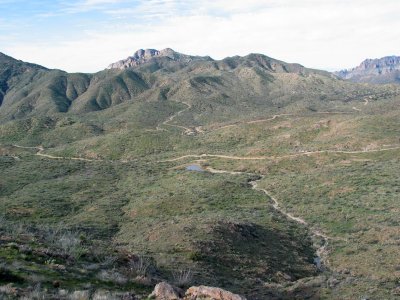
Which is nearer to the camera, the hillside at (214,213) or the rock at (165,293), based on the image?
the rock at (165,293)

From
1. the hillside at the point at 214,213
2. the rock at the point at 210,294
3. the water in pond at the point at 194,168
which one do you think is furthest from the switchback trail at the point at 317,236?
the water in pond at the point at 194,168

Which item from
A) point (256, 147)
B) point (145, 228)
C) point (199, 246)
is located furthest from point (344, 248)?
point (256, 147)

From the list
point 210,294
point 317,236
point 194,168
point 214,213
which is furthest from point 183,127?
point 210,294

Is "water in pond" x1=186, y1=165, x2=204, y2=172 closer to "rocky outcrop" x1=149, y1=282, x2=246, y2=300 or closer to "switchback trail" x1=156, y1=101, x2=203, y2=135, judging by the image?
"switchback trail" x1=156, y1=101, x2=203, y2=135

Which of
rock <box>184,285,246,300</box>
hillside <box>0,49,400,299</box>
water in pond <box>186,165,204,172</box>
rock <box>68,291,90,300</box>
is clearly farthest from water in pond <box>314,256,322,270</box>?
water in pond <box>186,165,204,172</box>

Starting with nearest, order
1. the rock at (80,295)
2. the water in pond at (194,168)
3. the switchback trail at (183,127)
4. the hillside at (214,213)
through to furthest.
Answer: the rock at (80,295), the hillside at (214,213), the water in pond at (194,168), the switchback trail at (183,127)

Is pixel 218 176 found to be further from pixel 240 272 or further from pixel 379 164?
pixel 240 272

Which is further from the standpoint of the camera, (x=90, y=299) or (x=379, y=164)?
(x=379, y=164)

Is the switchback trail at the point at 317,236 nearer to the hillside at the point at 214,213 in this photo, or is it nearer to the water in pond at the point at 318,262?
the water in pond at the point at 318,262
